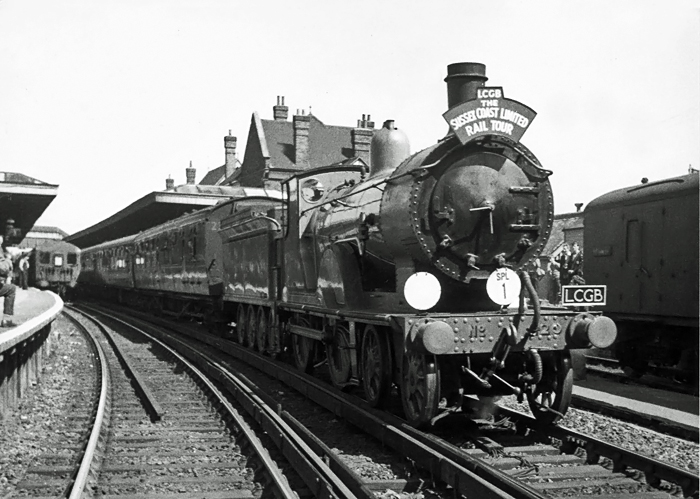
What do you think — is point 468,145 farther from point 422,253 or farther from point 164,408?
point 164,408

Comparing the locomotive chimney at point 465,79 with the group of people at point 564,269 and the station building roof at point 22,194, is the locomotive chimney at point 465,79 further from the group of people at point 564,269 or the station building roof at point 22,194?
the station building roof at point 22,194

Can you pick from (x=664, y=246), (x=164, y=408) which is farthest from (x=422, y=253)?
(x=664, y=246)

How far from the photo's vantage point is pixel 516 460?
552 cm

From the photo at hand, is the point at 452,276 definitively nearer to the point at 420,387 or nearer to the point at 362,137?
the point at 420,387

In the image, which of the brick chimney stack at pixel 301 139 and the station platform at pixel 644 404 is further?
the brick chimney stack at pixel 301 139

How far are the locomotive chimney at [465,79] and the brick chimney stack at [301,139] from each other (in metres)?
39.1

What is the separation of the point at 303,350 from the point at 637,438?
4.89 meters

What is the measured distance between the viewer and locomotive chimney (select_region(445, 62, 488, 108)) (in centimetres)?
768

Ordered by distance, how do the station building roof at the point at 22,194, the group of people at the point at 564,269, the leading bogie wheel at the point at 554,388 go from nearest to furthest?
the leading bogie wheel at the point at 554,388
the group of people at the point at 564,269
the station building roof at the point at 22,194

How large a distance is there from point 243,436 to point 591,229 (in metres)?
7.29

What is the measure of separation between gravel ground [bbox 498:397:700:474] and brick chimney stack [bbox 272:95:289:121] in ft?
143

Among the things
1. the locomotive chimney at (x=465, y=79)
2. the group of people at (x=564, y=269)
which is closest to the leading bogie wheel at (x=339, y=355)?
the locomotive chimney at (x=465, y=79)

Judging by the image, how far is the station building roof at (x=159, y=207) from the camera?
85.8ft

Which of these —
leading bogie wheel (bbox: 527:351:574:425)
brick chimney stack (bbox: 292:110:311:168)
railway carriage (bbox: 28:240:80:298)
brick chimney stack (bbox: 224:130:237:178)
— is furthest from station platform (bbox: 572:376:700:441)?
brick chimney stack (bbox: 224:130:237:178)
